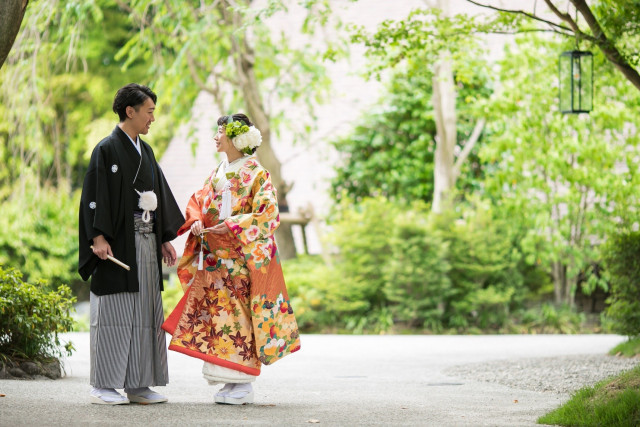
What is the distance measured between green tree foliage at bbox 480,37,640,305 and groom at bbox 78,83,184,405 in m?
9.13

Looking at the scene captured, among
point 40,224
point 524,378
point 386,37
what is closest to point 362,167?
point 40,224

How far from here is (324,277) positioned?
580 inches

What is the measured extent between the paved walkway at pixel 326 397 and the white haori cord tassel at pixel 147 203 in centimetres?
114

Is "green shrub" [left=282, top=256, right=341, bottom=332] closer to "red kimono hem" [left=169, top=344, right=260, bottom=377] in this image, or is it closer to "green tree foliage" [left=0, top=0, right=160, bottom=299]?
"green tree foliage" [left=0, top=0, right=160, bottom=299]

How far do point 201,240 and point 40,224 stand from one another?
42.6 feet

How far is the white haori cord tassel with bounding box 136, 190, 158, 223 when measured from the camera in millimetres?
5801

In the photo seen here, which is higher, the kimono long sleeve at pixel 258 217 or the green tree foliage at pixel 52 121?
the green tree foliage at pixel 52 121

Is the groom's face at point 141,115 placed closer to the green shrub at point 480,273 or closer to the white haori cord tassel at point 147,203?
the white haori cord tassel at point 147,203

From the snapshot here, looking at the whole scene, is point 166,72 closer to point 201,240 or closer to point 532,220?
point 532,220

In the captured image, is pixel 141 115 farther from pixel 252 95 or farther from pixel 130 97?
pixel 252 95

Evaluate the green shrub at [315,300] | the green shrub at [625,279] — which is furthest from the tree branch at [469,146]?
the green shrub at [625,279]

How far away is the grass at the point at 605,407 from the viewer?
4.68 metres

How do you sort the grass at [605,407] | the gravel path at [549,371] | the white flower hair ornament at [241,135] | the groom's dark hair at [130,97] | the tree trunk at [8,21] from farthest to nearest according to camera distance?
the gravel path at [549,371] < the white flower hair ornament at [241,135] < the groom's dark hair at [130,97] < the tree trunk at [8,21] < the grass at [605,407]

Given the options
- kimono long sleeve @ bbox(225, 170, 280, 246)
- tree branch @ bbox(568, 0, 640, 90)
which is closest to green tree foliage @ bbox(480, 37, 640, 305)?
tree branch @ bbox(568, 0, 640, 90)
